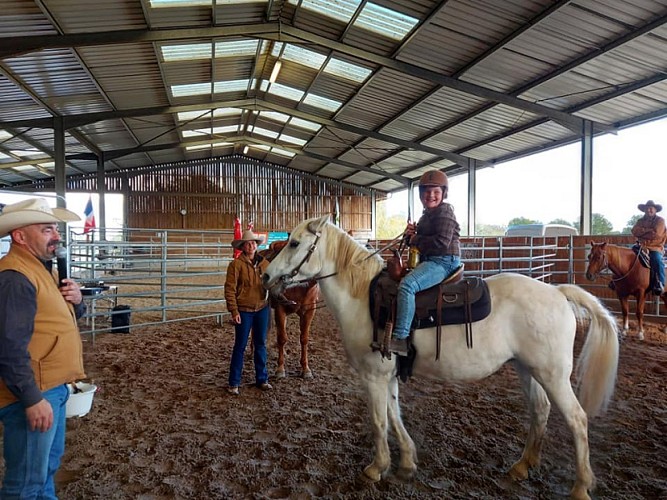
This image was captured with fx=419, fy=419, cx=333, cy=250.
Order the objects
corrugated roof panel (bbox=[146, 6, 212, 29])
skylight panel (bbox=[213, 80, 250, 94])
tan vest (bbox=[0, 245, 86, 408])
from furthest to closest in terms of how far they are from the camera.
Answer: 1. skylight panel (bbox=[213, 80, 250, 94])
2. corrugated roof panel (bbox=[146, 6, 212, 29])
3. tan vest (bbox=[0, 245, 86, 408])

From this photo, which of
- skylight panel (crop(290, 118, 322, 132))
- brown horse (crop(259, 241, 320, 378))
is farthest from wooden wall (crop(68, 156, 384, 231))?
Result: brown horse (crop(259, 241, 320, 378))

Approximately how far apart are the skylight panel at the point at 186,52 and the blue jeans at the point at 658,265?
10.1m

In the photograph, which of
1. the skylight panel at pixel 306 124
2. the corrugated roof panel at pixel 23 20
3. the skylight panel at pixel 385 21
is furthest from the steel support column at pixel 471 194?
the corrugated roof panel at pixel 23 20

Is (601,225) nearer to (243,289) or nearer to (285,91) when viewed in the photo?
(285,91)

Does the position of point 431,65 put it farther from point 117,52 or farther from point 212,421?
point 212,421

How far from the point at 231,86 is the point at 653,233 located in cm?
1198

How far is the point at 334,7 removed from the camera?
8.62 metres

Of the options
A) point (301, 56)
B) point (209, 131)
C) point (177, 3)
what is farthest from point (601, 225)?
point (177, 3)

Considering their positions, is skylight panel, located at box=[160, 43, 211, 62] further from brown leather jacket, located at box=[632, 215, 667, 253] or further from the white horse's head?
brown leather jacket, located at box=[632, 215, 667, 253]

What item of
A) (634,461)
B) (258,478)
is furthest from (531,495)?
(258,478)

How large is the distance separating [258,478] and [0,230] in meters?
2.05

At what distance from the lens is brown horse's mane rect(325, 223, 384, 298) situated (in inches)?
112

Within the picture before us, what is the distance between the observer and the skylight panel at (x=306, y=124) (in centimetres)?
1730

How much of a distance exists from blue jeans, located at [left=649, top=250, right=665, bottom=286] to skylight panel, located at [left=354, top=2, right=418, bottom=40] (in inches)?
236
